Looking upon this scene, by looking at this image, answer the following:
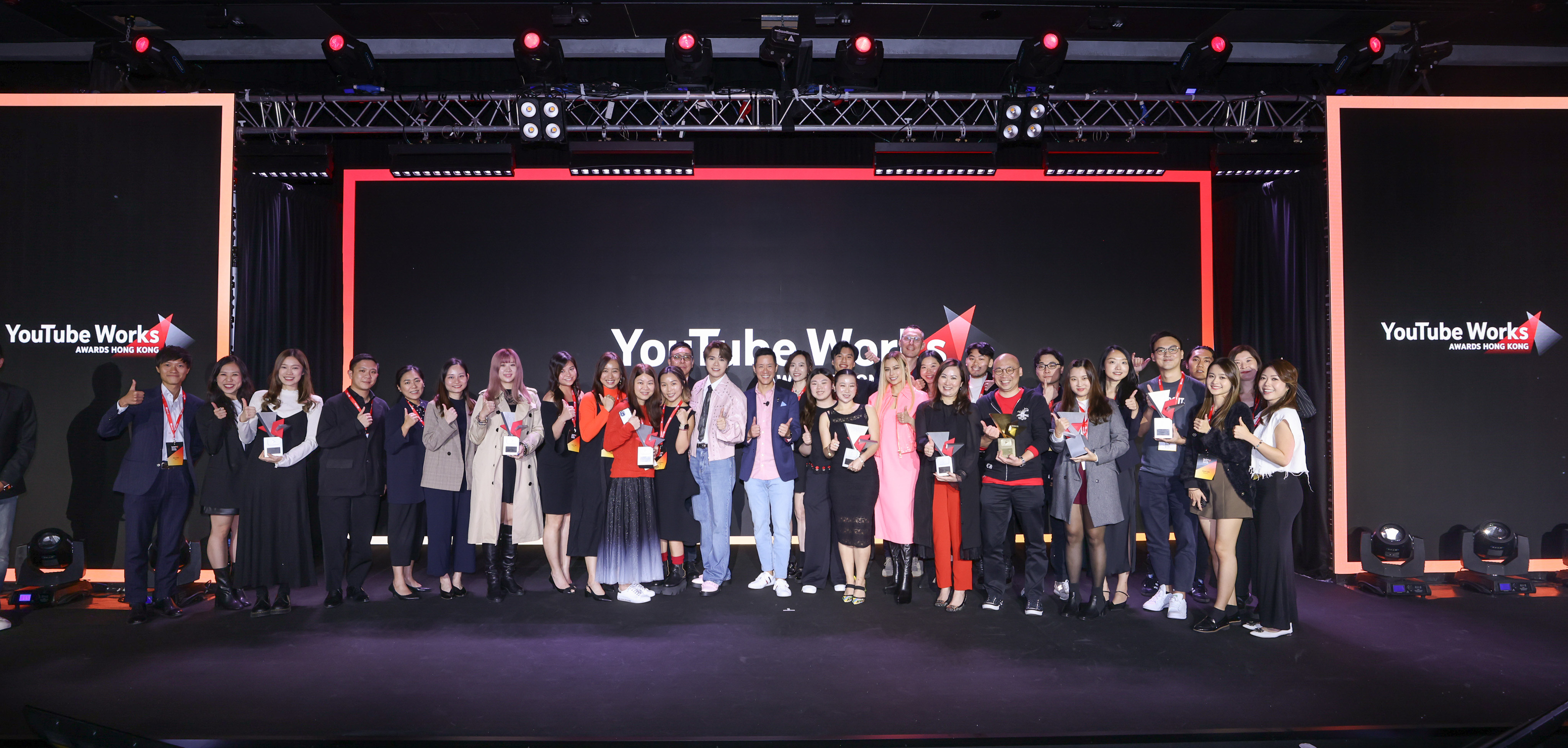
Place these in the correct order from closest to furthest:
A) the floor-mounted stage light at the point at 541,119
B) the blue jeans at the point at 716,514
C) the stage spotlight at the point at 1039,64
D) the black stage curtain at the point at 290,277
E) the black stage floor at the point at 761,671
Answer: the black stage floor at the point at 761,671, the blue jeans at the point at 716,514, the stage spotlight at the point at 1039,64, the floor-mounted stage light at the point at 541,119, the black stage curtain at the point at 290,277

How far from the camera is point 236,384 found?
199 inches

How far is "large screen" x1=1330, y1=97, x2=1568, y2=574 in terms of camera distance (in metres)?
5.94

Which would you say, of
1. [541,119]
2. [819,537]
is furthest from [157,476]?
[819,537]

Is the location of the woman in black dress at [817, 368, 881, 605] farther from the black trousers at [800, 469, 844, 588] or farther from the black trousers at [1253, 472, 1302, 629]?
the black trousers at [1253, 472, 1302, 629]

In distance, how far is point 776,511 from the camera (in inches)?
218

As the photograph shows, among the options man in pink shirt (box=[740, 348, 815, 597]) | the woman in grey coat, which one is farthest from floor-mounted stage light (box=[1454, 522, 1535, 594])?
man in pink shirt (box=[740, 348, 815, 597])

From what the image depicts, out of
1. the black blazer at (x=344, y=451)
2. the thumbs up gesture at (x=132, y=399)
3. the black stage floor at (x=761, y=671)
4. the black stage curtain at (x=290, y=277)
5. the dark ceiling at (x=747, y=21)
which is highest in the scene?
the dark ceiling at (x=747, y=21)

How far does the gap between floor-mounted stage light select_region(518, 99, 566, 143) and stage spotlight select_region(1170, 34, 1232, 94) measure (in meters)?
4.86

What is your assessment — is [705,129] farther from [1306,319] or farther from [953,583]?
[1306,319]

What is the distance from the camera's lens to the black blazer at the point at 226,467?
5020mm

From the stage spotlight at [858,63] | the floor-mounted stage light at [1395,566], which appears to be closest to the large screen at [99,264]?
the stage spotlight at [858,63]

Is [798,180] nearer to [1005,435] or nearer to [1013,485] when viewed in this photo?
[1005,435]

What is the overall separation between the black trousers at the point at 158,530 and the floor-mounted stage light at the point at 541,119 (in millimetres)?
3385

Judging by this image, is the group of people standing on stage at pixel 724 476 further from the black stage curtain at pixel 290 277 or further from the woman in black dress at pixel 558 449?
the black stage curtain at pixel 290 277
